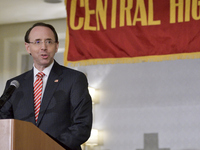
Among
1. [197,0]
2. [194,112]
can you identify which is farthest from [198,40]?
[194,112]

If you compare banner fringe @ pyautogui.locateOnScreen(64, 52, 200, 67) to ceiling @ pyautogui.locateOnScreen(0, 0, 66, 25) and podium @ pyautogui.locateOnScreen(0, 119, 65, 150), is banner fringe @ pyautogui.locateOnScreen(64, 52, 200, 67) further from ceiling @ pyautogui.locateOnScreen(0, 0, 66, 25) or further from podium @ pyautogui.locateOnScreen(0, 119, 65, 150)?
podium @ pyautogui.locateOnScreen(0, 119, 65, 150)

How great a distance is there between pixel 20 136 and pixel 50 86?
651 millimetres

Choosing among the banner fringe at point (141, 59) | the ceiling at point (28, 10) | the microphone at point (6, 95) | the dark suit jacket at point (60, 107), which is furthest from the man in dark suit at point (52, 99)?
the ceiling at point (28, 10)

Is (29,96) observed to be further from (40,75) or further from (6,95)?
(6,95)

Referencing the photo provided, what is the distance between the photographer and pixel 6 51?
20.1ft

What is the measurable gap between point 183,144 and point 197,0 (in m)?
2.03

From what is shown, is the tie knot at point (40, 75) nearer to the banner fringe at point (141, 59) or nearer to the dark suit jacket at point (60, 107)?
the dark suit jacket at point (60, 107)

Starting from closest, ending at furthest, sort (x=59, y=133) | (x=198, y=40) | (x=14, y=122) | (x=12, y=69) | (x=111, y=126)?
(x=14, y=122) → (x=59, y=133) → (x=198, y=40) → (x=111, y=126) → (x=12, y=69)

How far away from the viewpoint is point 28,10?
5520mm

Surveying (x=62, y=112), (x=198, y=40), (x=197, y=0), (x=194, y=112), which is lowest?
(x=194, y=112)

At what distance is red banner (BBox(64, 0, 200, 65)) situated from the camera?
390 cm

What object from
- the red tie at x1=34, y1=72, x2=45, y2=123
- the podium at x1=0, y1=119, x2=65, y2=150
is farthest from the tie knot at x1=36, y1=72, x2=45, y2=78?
the podium at x1=0, y1=119, x2=65, y2=150

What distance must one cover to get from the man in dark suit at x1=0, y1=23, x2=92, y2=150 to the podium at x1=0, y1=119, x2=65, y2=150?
286 millimetres

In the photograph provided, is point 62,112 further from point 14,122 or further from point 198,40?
point 198,40
